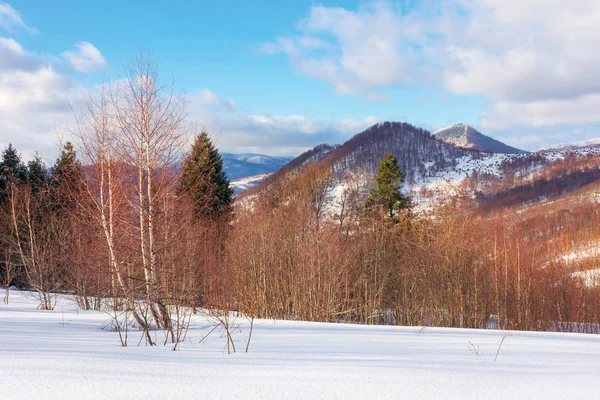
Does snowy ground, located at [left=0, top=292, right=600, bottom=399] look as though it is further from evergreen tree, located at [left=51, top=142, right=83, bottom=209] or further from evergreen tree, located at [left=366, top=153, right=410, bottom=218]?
evergreen tree, located at [left=366, top=153, right=410, bottom=218]

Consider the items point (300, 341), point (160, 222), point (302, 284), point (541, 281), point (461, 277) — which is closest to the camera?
point (300, 341)

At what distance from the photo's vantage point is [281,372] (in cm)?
505

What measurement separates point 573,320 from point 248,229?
2058 cm

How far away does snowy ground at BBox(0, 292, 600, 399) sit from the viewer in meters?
4.17

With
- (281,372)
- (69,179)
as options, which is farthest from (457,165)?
(281,372)

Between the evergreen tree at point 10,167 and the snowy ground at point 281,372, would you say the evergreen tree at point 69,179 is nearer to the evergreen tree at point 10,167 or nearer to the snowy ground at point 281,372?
the snowy ground at point 281,372

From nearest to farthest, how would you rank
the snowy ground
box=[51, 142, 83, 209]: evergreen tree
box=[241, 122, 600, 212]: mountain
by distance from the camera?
the snowy ground < box=[51, 142, 83, 209]: evergreen tree < box=[241, 122, 600, 212]: mountain

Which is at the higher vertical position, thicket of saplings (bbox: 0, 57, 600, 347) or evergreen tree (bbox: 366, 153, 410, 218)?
evergreen tree (bbox: 366, 153, 410, 218)

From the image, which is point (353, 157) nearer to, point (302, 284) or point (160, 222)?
point (302, 284)

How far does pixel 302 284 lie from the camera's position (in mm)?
21844

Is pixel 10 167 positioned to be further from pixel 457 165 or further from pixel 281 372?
pixel 457 165

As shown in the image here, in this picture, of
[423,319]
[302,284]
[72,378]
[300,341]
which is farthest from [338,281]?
[72,378]

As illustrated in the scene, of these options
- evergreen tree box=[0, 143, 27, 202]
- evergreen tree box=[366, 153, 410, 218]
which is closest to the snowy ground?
evergreen tree box=[366, 153, 410, 218]

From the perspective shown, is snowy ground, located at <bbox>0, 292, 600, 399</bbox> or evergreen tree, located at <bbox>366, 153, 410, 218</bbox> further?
evergreen tree, located at <bbox>366, 153, 410, 218</bbox>
